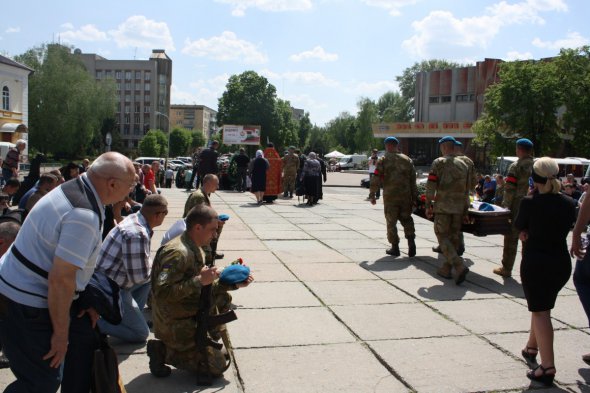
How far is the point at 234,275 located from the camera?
3.81 m

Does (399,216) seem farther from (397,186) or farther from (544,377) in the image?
(544,377)

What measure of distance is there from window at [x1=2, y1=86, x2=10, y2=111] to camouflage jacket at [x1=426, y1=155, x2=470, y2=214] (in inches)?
2025

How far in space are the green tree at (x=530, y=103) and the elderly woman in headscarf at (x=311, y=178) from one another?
2912 centimetres

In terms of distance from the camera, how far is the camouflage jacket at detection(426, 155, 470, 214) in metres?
7.28

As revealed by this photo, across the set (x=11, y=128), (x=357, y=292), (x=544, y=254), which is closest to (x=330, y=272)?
(x=357, y=292)

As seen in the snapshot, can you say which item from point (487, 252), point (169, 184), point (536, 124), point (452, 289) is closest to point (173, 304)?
point (452, 289)

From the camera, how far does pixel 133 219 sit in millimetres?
4727

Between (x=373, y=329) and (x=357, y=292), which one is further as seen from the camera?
(x=357, y=292)

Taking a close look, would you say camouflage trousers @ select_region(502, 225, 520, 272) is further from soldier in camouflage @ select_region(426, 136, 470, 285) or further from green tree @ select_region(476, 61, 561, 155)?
green tree @ select_region(476, 61, 561, 155)

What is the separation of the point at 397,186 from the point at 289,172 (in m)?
10.1

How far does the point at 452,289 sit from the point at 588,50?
128 feet

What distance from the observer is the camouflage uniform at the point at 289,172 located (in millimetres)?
18125

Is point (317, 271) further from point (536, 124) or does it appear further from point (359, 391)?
point (536, 124)

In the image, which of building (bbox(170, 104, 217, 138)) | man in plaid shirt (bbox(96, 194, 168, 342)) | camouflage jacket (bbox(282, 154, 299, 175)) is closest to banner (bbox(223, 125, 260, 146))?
camouflage jacket (bbox(282, 154, 299, 175))
